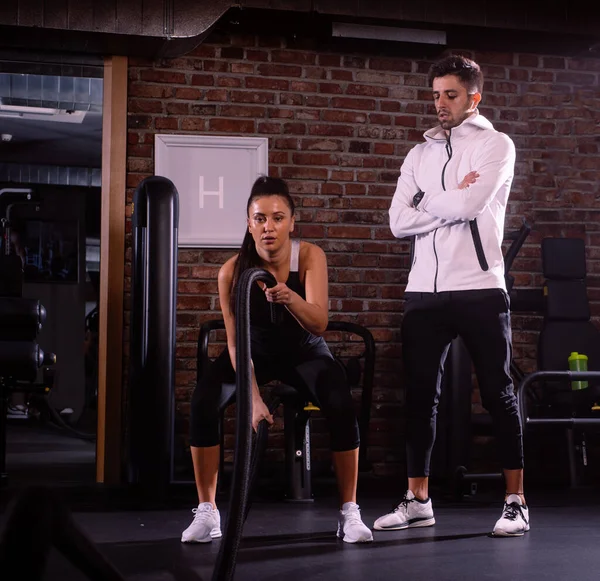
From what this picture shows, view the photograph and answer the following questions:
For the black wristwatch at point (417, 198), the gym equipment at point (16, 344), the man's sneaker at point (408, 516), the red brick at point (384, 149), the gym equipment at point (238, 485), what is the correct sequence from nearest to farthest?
1. the gym equipment at point (238, 485)
2. the man's sneaker at point (408, 516)
3. the black wristwatch at point (417, 198)
4. the gym equipment at point (16, 344)
5. the red brick at point (384, 149)

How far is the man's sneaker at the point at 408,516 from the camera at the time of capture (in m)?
2.63

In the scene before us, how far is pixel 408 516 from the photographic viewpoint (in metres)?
2.68

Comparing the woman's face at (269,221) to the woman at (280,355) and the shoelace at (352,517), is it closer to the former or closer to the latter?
the woman at (280,355)

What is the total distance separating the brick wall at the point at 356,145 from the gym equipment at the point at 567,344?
0.25 metres

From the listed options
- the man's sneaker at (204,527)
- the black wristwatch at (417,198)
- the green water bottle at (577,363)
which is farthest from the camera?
the green water bottle at (577,363)

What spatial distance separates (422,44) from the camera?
3.95m

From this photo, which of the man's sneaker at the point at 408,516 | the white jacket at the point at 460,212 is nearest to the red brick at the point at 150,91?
the white jacket at the point at 460,212

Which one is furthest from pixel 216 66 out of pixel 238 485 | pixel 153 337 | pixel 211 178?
pixel 238 485

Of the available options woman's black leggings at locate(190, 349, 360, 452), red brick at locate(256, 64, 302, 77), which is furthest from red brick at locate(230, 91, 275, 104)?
woman's black leggings at locate(190, 349, 360, 452)

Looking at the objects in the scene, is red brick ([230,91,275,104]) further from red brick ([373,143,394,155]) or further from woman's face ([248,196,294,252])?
woman's face ([248,196,294,252])

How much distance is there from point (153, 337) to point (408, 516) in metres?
1.31

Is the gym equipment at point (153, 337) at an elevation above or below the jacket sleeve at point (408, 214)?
below

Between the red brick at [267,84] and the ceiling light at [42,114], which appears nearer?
the red brick at [267,84]

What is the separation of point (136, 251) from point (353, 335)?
3.86 feet
